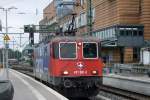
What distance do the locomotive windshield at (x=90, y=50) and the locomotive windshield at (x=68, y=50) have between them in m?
0.51

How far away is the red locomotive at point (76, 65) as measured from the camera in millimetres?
23984

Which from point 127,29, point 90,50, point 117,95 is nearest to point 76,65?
point 90,50

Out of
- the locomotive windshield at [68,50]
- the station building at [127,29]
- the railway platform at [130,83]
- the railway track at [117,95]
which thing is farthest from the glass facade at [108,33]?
the locomotive windshield at [68,50]

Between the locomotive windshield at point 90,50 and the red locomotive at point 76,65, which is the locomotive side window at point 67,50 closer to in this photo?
the red locomotive at point 76,65

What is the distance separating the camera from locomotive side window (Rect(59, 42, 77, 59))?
2434cm

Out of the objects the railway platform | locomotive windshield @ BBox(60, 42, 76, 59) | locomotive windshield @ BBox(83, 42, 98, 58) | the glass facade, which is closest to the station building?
the glass facade

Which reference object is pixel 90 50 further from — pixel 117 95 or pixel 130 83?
pixel 130 83

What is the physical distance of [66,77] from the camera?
24.0 metres

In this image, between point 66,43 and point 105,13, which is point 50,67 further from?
point 105,13

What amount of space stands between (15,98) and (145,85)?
8281 millimetres

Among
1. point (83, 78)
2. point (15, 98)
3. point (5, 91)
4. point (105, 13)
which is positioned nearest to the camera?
point (5, 91)

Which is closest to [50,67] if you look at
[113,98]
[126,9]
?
[113,98]

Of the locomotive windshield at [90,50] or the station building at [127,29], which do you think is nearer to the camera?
the locomotive windshield at [90,50]

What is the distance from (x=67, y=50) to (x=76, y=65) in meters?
0.84
